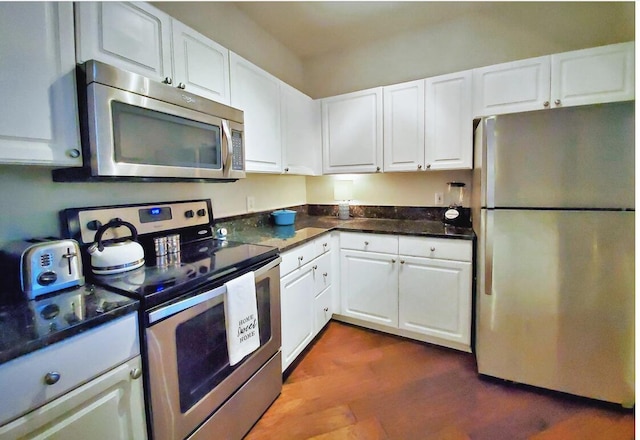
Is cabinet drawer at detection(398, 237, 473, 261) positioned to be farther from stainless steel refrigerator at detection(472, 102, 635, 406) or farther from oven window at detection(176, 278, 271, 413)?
oven window at detection(176, 278, 271, 413)

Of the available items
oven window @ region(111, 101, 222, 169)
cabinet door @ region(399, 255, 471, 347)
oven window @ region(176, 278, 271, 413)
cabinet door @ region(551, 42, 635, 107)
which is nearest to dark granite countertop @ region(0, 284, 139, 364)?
oven window @ region(176, 278, 271, 413)

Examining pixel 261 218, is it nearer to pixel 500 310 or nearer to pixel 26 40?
pixel 26 40

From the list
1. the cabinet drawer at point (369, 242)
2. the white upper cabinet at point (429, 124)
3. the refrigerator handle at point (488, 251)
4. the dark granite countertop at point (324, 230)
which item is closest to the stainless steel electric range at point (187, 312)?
the dark granite countertop at point (324, 230)

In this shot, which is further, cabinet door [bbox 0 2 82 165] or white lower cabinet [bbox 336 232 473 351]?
white lower cabinet [bbox 336 232 473 351]

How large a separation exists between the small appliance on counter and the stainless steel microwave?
1.70m

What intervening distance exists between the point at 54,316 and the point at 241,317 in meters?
0.64

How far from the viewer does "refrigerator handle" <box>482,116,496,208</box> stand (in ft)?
5.43

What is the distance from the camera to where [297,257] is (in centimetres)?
187

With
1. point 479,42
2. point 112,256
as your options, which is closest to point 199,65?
point 112,256

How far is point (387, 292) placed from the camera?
2.27 m

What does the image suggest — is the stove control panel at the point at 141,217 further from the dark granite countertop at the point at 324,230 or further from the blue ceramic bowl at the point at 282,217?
the blue ceramic bowl at the point at 282,217

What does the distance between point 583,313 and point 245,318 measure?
1.81 metres

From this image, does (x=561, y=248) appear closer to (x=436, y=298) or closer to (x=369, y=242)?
(x=436, y=298)

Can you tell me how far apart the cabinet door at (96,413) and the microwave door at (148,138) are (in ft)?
2.36
